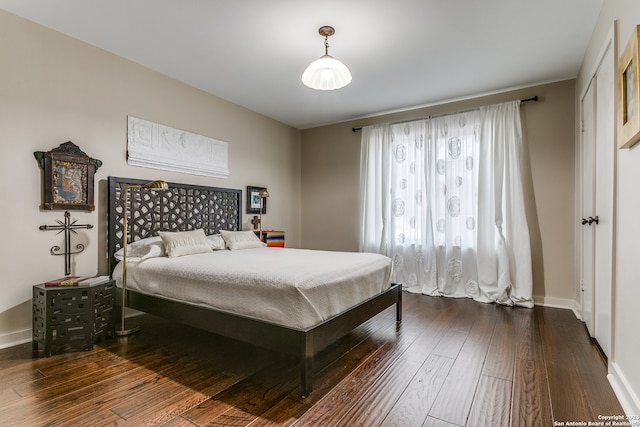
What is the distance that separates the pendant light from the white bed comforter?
1.50 meters

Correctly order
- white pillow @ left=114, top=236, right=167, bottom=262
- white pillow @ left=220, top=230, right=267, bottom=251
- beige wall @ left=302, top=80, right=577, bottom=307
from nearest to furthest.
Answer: white pillow @ left=114, top=236, right=167, bottom=262 < beige wall @ left=302, top=80, right=577, bottom=307 < white pillow @ left=220, top=230, right=267, bottom=251

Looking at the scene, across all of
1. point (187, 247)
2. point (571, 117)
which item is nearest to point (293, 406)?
point (187, 247)

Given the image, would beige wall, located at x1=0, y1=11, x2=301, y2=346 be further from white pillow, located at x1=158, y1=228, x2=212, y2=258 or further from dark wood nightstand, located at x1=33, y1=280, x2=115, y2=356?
white pillow, located at x1=158, y1=228, x2=212, y2=258

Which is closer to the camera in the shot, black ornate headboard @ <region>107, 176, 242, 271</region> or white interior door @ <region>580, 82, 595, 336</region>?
white interior door @ <region>580, 82, 595, 336</region>

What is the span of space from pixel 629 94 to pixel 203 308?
2.93 metres

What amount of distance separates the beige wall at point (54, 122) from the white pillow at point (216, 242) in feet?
2.42

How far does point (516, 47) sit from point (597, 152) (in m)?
1.20

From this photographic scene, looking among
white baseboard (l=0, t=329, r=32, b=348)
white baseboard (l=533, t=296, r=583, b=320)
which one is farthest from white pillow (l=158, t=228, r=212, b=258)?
white baseboard (l=533, t=296, r=583, b=320)

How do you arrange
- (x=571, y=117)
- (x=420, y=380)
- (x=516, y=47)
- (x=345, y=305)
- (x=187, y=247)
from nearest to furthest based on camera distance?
(x=420, y=380) → (x=345, y=305) → (x=516, y=47) → (x=187, y=247) → (x=571, y=117)

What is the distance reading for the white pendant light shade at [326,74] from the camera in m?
2.48

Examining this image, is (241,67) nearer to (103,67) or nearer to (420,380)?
(103,67)

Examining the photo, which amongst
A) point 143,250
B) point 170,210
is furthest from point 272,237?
point 143,250

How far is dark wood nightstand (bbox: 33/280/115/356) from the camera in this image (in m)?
2.35

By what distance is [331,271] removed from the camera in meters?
2.30
